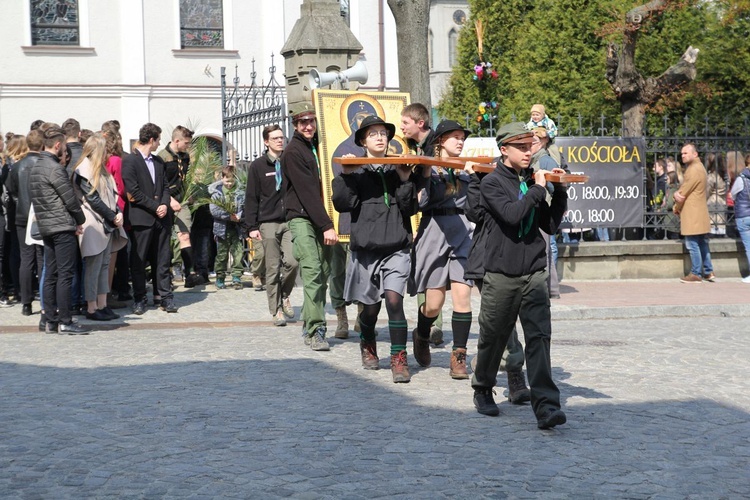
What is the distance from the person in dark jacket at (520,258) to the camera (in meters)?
6.90

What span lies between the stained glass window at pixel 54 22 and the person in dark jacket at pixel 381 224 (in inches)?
911

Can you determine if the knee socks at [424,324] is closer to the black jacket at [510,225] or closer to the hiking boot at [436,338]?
the hiking boot at [436,338]

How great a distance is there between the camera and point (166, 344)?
10.7 meters

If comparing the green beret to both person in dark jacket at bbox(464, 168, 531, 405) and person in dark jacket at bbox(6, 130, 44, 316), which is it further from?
person in dark jacket at bbox(6, 130, 44, 316)

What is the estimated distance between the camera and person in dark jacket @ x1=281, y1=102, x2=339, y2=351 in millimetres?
10141

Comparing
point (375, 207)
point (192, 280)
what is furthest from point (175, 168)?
point (375, 207)

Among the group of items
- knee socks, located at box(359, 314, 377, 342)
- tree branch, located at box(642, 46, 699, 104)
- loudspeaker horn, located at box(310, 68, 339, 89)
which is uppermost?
tree branch, located at box(642, 46, 699, 104)

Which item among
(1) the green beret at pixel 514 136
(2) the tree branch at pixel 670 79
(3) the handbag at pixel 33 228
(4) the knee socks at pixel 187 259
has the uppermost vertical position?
(2) the tree branch at pixel 670 79

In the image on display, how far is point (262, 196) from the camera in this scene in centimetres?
1181

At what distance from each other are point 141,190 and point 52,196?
1859mm

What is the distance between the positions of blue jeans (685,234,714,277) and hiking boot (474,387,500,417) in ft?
32.3

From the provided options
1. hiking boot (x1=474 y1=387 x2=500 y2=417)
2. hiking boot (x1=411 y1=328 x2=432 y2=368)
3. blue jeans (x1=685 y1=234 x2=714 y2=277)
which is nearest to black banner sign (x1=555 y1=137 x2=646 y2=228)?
blue jeans (x1=685 y1=234 x2=714 y2=277)

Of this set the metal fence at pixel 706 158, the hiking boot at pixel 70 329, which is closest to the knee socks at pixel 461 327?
the hiking boot at pixel 70 329

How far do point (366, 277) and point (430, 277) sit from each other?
1.57 ft
